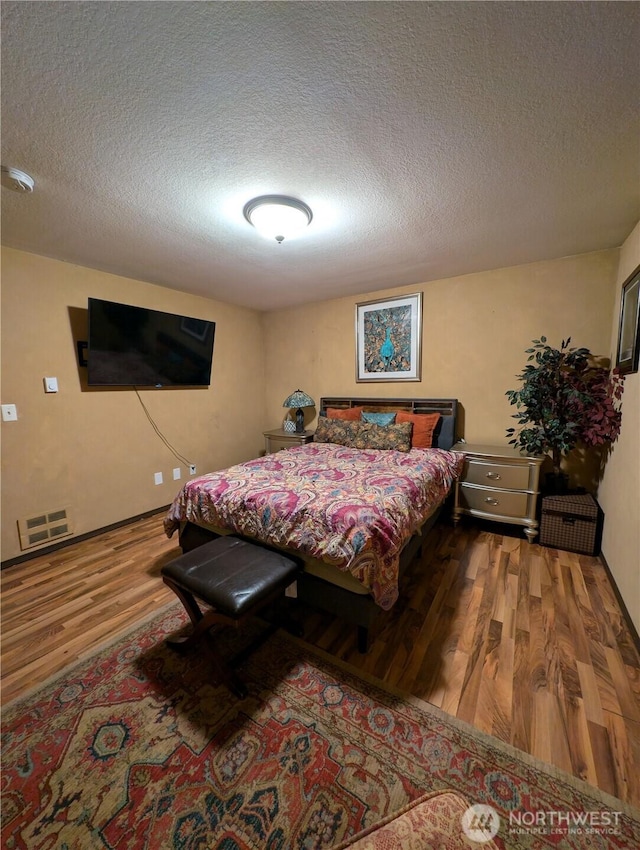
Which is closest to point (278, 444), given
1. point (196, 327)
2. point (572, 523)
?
point (196, 327)

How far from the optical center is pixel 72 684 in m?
1.46

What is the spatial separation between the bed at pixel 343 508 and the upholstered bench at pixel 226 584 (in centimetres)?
17

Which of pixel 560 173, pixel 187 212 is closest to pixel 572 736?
pixel 560 173

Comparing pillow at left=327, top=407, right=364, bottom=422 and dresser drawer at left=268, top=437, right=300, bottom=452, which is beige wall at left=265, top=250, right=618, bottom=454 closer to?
pillow at left=327, top=407, right=364, bottom=422

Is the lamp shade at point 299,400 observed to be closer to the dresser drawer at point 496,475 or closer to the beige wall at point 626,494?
the dresser drawer at point 496,475

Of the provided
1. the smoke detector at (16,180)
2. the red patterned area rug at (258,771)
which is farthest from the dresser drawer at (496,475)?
the smoke detector at (16,180)

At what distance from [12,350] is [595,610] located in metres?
4.33

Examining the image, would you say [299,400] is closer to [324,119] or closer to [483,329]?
[483,329]

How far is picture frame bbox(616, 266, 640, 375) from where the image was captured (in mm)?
1932

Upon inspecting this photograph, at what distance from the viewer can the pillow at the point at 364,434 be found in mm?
3023

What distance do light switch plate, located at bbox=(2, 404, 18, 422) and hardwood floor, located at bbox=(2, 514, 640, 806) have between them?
3.75 feet

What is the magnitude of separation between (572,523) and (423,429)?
4.54 ft

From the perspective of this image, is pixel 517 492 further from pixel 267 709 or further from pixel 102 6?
pixel 102 6

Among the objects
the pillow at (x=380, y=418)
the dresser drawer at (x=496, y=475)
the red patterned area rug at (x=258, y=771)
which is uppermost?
the pillow at (x=380, y=418)
